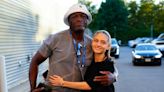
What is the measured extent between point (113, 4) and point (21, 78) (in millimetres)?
63308

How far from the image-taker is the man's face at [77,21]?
3.66m

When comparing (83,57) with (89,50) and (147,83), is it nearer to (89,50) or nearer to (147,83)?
(89,50)

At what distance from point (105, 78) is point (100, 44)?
12.2 inches

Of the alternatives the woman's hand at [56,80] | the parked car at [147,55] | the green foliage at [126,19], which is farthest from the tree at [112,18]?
the woman's hand at [56,80]

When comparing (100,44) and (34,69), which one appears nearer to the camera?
(100,44)

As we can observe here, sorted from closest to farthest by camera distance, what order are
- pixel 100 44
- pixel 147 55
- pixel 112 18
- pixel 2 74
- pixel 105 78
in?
pixel 105 78, pixel 100 44, pixel 2 74, pixel 147 55, pixel 112 18

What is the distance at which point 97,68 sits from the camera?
3.61m

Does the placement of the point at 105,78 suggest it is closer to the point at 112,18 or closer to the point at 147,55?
the point at 147,55

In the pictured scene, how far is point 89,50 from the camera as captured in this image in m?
3.76

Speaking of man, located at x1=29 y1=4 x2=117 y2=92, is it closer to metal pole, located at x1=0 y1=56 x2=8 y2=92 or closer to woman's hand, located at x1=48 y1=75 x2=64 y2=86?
woman's hand, located at x1=48 y1=75 x2=64 y2=86

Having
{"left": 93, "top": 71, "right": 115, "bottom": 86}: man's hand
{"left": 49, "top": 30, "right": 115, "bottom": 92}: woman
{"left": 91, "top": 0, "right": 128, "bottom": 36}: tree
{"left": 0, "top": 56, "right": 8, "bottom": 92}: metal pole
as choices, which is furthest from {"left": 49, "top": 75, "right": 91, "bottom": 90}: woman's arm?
{"left": 91, "top": 0, "right": 128, "bottom": 36}: tree

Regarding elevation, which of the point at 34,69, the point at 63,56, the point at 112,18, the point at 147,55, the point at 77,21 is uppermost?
the point at 112,18

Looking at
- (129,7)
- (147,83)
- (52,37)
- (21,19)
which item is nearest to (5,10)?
(21,19)

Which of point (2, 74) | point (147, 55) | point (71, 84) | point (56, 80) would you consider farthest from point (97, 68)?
point (147, 55)
